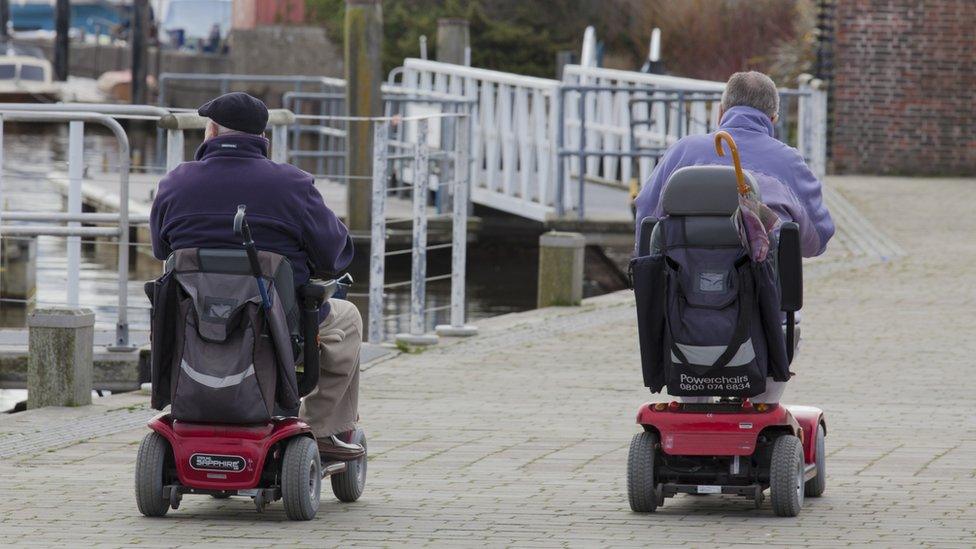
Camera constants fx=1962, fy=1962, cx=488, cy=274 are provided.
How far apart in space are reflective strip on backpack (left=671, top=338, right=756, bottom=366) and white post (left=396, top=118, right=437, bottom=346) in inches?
191

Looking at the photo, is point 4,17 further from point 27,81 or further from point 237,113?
point 237,113

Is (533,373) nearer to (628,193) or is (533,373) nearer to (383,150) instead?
(383,150)

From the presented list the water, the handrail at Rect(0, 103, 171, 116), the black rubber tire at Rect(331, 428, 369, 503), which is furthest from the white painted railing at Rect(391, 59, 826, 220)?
the black rubber tire at Rect(331, 428, 369, 503)

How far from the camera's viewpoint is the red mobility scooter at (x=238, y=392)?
19.3 ft

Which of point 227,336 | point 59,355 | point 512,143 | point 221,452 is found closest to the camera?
point 227,336

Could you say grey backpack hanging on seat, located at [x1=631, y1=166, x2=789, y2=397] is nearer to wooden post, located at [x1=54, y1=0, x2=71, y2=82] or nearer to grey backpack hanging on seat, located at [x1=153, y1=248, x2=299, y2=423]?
grey backpack hanging on seat, located at [x1=153, y1=248, x2=299, y2=423]

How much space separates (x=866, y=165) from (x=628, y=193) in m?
6.45

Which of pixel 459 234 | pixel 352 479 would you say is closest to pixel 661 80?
pixel 459 234

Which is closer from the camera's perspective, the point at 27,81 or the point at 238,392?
the point at 238,392

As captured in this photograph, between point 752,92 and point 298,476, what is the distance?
1961 mm

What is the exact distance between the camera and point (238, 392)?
5.89m

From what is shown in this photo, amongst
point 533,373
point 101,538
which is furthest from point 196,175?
point 533,373

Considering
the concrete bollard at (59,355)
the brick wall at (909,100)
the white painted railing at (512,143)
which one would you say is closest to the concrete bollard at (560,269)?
the white painted railing at (512,143)

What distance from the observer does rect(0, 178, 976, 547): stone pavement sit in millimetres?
5984
